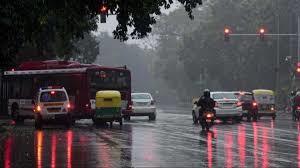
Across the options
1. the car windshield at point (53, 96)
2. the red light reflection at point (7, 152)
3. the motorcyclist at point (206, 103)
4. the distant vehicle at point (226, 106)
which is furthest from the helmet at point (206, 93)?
the red light reflection at point (7, 152)

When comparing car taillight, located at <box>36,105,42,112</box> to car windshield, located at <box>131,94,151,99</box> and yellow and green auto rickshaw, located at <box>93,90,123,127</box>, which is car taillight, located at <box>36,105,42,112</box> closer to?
yellow and green auto rickshaw, located at <box>93,90,123,127</box>

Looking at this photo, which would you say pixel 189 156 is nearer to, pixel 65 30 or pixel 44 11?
pixel 44 11

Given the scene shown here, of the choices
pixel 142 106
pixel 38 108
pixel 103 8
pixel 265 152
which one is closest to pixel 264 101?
pixel 142 106

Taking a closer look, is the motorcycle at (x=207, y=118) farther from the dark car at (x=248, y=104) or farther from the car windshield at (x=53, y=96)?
the dark car at (x=248, y=104)

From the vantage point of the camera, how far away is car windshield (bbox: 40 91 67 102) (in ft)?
122

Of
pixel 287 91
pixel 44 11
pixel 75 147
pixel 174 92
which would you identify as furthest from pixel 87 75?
pixel 174 92

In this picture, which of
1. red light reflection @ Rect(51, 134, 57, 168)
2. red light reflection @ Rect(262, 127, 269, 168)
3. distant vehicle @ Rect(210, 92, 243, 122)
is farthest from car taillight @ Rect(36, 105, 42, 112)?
red light reflection @ Rect(262, 127, 269, 168)

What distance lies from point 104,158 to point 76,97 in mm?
22592

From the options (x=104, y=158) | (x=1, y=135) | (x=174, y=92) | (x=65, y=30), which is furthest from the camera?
(x=174, y=92)

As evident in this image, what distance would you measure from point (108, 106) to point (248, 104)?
10.1 meters

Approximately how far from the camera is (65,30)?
3338 cm

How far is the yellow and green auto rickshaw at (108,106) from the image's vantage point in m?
38.5

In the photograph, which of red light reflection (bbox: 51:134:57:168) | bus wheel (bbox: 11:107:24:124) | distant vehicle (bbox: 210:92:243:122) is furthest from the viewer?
bus wheel (bbox: 11:107:24:124)

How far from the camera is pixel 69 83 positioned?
42.3 m
